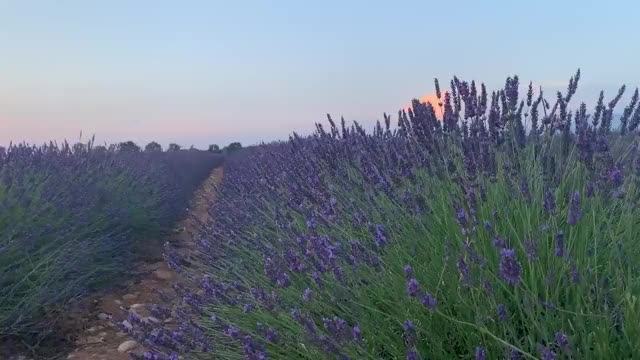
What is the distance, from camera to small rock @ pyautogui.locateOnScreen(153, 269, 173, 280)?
15.9ft

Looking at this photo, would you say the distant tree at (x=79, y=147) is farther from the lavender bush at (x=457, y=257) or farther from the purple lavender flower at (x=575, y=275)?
the purple lavender flower at (x=575, y=275)

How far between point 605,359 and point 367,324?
0.67 m

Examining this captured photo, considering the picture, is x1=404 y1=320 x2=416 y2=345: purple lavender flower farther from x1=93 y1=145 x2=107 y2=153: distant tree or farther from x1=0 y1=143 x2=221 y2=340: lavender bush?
x1=93 y1=145 x2=107 y2=153: distant tree

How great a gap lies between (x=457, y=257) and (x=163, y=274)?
3.58m

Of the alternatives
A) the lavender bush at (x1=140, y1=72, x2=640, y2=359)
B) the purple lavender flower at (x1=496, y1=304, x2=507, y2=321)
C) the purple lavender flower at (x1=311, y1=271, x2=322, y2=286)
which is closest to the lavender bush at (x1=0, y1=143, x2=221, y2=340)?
the lavender bush at (x1=140, y1=72, x2=640, y2=359)

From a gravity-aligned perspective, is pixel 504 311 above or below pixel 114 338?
above

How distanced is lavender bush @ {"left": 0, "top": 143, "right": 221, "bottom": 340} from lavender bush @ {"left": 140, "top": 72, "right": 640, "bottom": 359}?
946 millimetres

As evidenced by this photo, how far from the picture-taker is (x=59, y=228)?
417 cm

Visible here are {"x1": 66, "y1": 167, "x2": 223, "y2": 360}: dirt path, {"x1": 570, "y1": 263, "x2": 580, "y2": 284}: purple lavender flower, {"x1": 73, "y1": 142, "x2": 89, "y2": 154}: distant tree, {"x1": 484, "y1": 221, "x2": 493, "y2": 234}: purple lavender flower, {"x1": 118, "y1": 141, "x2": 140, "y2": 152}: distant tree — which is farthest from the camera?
{"x1": 118, "y1": 141, "x2": 140, "y2": 152}: distant tree

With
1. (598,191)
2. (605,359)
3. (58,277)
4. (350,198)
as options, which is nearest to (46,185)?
(58,277)

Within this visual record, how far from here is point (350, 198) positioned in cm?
289

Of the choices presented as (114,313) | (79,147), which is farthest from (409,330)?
(79,147)

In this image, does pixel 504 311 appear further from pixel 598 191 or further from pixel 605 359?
pixel 598 191

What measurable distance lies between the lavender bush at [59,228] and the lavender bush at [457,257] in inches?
37.2
